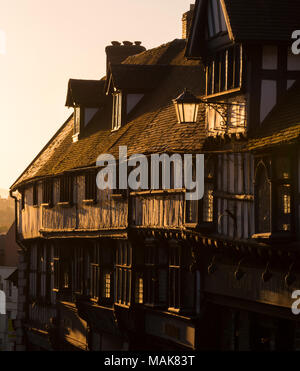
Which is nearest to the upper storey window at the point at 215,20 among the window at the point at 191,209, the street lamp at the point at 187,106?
the street lamp at the point at 187,106

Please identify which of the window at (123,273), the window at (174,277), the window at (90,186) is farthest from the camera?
the window at (90,186)

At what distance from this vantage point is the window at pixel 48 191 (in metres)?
36.3

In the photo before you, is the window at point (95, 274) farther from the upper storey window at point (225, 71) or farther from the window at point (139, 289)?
the upper storey window at point (225, 71)

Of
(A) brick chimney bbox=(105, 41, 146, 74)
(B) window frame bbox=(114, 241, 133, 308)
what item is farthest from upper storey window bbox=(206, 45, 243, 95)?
(A) brick chimney bbox=(105, 41, 146, 74)

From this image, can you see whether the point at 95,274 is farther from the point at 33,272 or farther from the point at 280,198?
the point at 280,198

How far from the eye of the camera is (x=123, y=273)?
30047mm

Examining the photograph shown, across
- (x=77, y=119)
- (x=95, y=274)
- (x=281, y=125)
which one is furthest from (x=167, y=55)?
(x=281, y=125)

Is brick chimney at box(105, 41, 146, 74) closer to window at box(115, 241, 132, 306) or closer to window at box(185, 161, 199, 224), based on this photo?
window at box(115, 241, 132, 306)

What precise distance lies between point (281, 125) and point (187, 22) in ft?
46.3

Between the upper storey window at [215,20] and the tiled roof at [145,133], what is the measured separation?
2.57 metres

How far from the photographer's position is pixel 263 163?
20.2 meters
